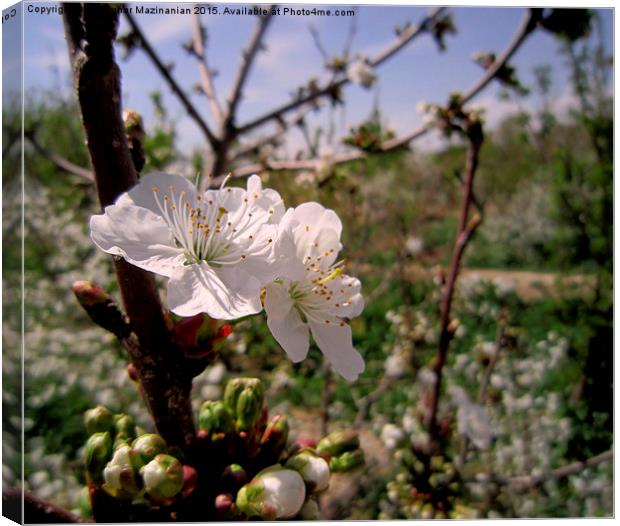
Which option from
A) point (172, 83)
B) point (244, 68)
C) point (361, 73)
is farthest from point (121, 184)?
point (361, 73)

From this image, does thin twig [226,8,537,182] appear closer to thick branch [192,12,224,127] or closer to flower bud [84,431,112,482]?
thick branch [192,12,224,127]

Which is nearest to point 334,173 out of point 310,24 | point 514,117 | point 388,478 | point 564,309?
point 310,24

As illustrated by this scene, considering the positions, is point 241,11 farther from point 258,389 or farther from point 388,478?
point 388,478

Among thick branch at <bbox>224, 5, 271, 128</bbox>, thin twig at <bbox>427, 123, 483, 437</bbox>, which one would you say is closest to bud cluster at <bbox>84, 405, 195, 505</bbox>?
thin twig at <bbox>427, 123, 483, 437</bbox>

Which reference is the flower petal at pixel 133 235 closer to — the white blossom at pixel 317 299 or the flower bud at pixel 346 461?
the white blossom at pixel 317 299

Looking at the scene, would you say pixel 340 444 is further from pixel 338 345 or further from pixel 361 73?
pixel 361 73

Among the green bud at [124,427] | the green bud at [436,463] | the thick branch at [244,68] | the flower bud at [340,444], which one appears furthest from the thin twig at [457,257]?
the thick branch at [244,68]
